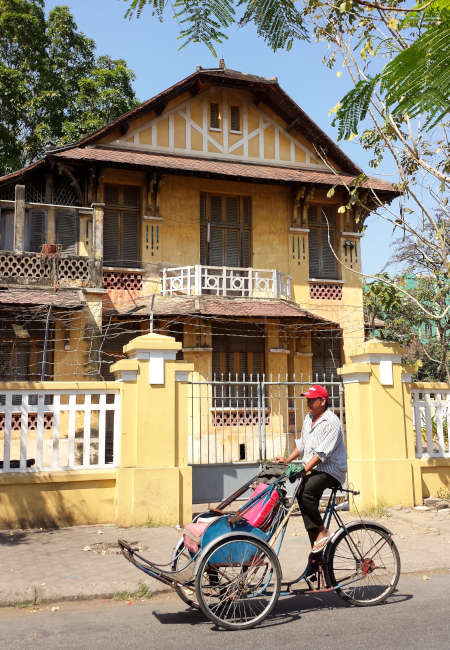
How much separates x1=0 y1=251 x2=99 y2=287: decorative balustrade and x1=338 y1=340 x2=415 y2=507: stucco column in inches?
292

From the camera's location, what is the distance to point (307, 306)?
57.4ft

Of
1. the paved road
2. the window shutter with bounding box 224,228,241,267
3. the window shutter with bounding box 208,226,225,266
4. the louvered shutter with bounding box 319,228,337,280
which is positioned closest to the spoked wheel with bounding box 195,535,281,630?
the paved road

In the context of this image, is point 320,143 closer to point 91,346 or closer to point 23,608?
point 91,346

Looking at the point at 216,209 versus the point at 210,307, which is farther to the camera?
the point at 216,209

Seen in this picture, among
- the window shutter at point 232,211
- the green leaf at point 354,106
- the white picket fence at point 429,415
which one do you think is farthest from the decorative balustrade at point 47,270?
the green leaf at point 354,106

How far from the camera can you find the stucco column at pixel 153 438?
26.1 feet

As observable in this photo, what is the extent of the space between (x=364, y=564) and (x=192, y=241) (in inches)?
504

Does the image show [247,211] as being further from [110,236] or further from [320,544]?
[320,544]

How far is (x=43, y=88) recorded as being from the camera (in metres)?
24.5

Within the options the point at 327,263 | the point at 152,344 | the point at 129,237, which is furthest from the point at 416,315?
the point at 152,344

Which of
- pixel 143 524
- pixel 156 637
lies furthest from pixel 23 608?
pixel 143 524

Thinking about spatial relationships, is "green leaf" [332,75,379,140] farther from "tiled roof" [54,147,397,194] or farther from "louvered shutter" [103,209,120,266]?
"louvered shutter" [103,209,120,266]

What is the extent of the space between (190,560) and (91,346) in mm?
10494

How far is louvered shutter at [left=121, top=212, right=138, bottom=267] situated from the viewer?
16531 millimetres
